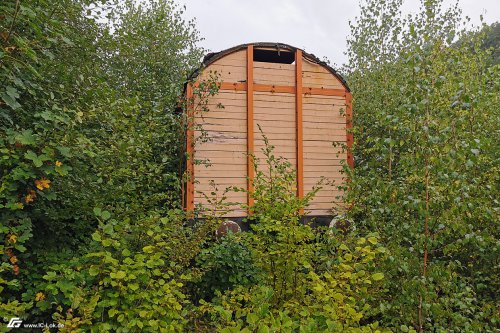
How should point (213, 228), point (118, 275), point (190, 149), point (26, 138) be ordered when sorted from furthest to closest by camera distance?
point (190, 149)
point (213, 228)
point (26, 138)
point (118, 275)

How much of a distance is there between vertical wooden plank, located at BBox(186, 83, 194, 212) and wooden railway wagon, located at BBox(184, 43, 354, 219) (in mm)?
19

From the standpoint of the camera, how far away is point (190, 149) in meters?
6.64

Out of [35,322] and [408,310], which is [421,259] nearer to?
[408,310]

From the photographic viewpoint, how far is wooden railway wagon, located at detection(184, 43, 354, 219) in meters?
6.73

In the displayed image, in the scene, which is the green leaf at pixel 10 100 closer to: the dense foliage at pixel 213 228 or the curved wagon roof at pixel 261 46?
the dense foliage at pixel 213 228

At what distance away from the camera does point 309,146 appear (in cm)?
723

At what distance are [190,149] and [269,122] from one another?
1740mm

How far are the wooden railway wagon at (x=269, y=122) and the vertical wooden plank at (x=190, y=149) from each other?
2 cm

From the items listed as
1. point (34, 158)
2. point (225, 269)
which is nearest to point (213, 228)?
point (225, 269)

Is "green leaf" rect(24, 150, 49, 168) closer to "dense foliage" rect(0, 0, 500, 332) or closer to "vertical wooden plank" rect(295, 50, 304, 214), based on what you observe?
"dense foliage" rect(0, 0, 500, 332)

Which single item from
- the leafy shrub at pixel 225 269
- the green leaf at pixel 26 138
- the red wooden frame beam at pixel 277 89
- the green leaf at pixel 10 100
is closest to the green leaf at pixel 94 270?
the green leaf at pixel 26 138

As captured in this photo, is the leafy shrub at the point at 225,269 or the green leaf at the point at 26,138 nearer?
the green leaf at the point at 26,138

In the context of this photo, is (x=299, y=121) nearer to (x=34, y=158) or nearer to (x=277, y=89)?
(x=277, y=89)

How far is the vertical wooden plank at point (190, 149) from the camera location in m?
6.45
